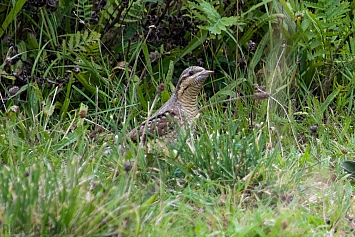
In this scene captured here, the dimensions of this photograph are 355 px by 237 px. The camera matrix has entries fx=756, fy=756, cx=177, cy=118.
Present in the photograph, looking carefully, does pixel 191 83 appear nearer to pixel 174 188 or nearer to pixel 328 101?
pixel 328 101

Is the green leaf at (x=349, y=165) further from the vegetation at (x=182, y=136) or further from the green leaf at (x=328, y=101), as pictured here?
the green leaf at (x=328, y=101)

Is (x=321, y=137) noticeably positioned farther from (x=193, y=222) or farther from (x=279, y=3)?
(x=193, y=222)

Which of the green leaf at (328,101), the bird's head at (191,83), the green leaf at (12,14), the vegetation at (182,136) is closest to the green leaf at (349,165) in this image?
the vegetation at (182,136)

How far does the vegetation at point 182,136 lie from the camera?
3691 mm

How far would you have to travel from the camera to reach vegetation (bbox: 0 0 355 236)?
3691 mm

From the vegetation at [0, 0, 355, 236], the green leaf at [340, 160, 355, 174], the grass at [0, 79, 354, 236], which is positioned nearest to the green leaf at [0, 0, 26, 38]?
the vegetation at [0, 0, 355, 236]

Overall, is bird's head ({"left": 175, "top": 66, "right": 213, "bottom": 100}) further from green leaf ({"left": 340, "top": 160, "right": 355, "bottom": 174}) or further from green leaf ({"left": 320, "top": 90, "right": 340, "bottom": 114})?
green leaf ({"left": 340, "top": 160, "right": 355, "bottom": 174})

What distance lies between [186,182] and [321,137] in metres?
1.74

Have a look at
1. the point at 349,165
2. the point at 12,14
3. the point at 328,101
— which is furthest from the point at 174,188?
the point at 12,14

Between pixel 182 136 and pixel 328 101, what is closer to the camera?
pixel 182 136

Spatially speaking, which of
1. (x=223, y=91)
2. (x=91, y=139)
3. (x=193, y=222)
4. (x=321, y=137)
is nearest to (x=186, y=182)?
(x=193, y=222)

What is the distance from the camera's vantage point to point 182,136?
4.82 metres

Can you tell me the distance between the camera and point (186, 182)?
14.9ft

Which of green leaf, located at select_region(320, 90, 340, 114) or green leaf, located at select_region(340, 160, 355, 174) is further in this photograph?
green leaf, located at select_region(320, 90, 340, 114)
